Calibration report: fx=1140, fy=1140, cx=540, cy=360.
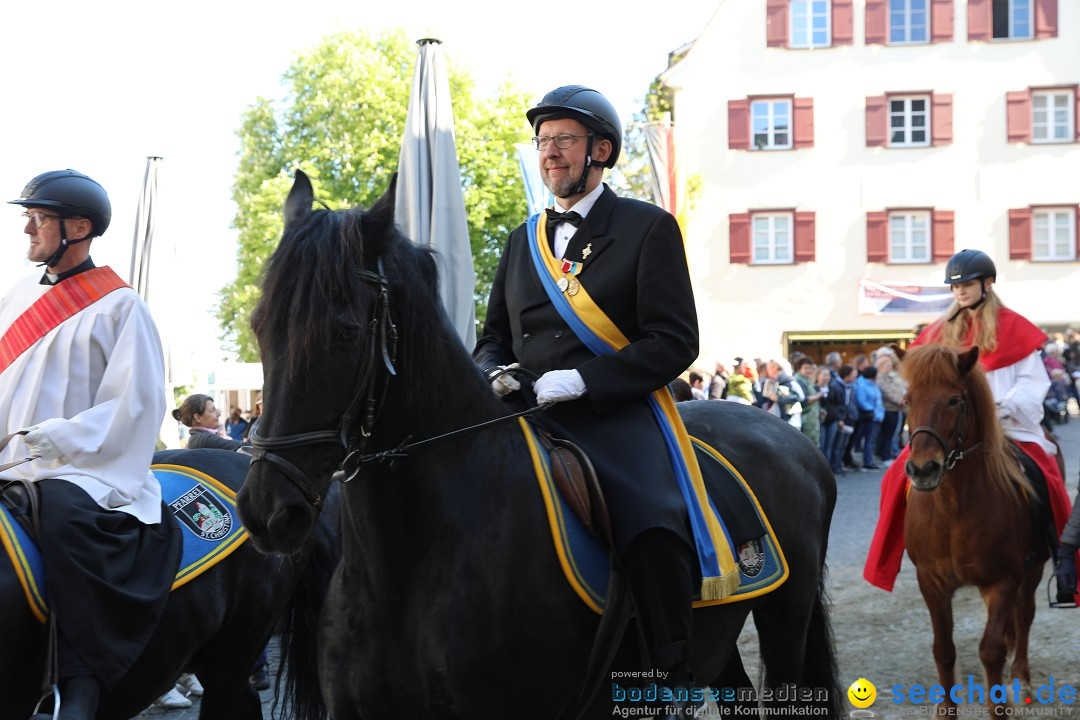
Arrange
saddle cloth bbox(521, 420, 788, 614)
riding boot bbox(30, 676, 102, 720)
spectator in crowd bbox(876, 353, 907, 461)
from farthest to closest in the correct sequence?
spectator in crowd bbox(876, 353, 907, 461), riding boot bbox(30, 676, 102, 720), saddle cloth bbox(521, 420, 788, 614)

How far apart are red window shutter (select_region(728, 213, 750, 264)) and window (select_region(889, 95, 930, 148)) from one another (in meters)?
4.91

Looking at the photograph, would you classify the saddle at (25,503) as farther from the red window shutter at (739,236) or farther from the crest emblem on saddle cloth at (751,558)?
the red window shutter at (739,236)

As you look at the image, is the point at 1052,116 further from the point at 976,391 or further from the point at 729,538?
the point at 729,538

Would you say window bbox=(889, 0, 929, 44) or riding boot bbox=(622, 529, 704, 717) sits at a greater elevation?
window bbox=(889, 0, 929, 44)

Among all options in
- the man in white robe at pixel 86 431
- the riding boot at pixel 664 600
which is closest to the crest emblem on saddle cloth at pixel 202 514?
the man in white robe at pixel 86 431

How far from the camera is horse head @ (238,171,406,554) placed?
287 cm

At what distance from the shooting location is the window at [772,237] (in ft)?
110

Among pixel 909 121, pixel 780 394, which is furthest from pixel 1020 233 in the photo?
pixel 780 394

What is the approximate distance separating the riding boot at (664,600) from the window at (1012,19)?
113ft

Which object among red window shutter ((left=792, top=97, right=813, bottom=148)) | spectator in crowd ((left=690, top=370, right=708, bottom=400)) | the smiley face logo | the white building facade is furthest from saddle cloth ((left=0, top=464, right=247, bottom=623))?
red window shutter ((left=792, top=97, right=813, bottom=148))

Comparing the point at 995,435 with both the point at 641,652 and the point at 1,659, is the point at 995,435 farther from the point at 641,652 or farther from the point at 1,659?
the point at 1,659

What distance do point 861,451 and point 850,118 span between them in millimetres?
15516

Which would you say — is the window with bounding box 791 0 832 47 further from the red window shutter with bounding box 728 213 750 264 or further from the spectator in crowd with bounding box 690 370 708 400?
the spectator in crowd with bounding box 690 370 708 400

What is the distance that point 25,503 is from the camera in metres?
4.26
